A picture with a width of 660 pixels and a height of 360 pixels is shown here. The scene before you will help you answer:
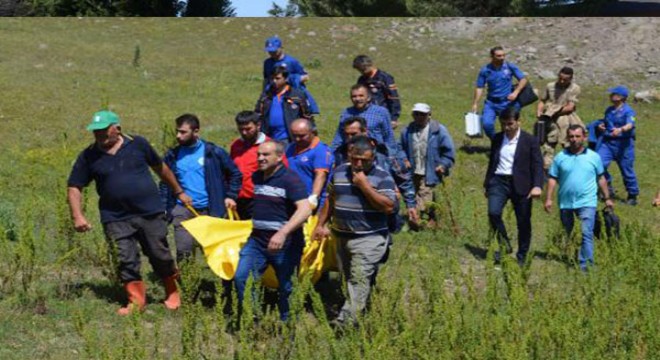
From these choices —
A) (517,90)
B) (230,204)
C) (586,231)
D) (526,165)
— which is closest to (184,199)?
(230,204)

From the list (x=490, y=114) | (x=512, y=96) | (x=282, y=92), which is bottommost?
(x=490, y=114)

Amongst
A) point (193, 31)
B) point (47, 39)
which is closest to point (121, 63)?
point (47, 39)

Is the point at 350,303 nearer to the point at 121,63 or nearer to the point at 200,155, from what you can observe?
the point at 200,155

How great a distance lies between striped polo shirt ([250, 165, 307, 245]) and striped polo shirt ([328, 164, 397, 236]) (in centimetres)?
30

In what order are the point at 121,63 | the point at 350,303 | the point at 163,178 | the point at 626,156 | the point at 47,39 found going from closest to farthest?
the point at 350,303 → the point at 163,178 → the point at 626,156 → the point at 121,63 → the point at 47,39

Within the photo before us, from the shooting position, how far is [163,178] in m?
7.57

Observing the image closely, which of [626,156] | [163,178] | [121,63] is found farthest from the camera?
[121,63]

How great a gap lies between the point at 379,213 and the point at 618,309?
1.78 meters

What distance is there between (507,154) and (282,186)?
334 cm

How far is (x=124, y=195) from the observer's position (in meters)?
7.19

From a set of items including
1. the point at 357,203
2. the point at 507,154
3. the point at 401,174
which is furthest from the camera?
the point at 507,154

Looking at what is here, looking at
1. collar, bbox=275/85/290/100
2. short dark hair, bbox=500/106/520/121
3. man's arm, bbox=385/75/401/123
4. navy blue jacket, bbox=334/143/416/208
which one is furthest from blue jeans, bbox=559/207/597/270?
collar, bbox=275/85/290/100

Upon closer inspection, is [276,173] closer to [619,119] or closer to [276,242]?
[276,242]

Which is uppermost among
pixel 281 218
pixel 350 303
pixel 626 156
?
pixel 281 218
